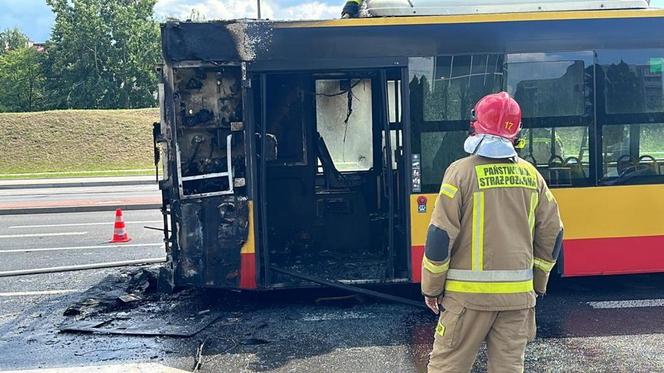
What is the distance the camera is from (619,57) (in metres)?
6.48

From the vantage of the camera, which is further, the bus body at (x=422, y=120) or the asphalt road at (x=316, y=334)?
the bus body at (x=422, y=120)

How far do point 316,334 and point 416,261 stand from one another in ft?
3.87

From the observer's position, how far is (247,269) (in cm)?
624

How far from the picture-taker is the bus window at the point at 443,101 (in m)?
6.31

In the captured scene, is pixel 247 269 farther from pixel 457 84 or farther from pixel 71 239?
pixel 71 239

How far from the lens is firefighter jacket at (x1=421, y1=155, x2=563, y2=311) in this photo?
3.38 meters

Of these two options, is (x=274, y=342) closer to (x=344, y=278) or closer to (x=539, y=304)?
(x=344, y=278)

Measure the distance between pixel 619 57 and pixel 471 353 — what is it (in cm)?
416

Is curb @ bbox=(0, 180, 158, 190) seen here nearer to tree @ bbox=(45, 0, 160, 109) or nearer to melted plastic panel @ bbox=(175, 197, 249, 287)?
melted plastic panel @ bbox=(175, 197, 249, 287)

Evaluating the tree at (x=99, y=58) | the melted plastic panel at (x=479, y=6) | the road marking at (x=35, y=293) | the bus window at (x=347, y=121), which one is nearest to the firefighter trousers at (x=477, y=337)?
the melted plastic panel at (x=479, y=6)

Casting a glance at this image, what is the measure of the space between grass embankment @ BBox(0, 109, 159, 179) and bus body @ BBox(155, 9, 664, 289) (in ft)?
83.8

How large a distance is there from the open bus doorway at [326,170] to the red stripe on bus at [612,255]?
191cm

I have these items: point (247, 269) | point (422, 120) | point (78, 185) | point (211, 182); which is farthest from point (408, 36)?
point (78, 185)

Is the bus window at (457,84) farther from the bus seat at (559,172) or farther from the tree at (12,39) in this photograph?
the tree at (12,39)
